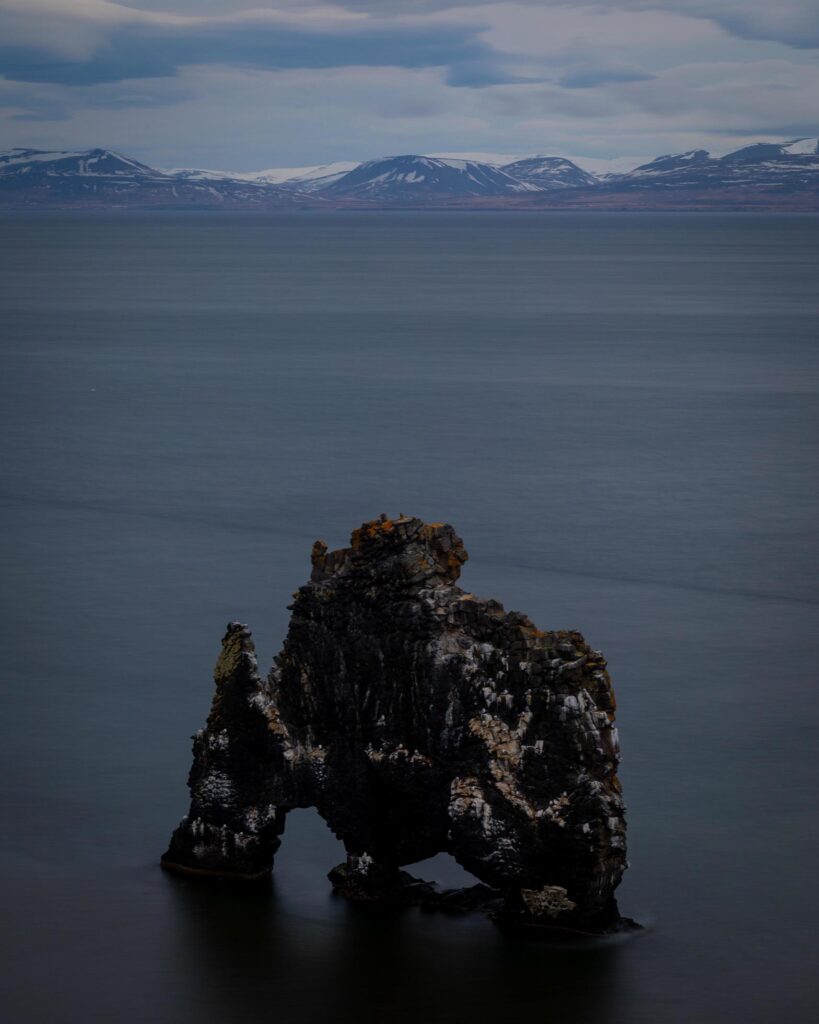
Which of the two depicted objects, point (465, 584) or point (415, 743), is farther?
point (465, 584)

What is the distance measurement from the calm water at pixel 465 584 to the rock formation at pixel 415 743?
766 millimetres

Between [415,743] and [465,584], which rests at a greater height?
[415,743]

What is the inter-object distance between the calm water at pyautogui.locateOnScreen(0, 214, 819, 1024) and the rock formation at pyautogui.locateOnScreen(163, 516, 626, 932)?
30.2 inches

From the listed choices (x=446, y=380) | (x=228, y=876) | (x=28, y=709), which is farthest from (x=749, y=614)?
(x=446, y=380)

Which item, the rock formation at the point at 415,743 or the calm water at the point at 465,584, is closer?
the rock formation at the point at 415,743

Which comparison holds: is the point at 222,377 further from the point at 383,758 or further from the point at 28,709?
the point at 383,758

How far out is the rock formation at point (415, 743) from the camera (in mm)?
21688

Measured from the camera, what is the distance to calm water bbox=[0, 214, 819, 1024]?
72.0 ft

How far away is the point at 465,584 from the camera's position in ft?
152

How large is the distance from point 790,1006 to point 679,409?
67.2m

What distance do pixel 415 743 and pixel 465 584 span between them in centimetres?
2338

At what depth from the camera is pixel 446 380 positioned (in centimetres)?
9906

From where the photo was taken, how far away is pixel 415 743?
22906mm

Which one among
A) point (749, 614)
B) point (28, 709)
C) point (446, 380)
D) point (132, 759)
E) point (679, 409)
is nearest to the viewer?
point (132, 759)
